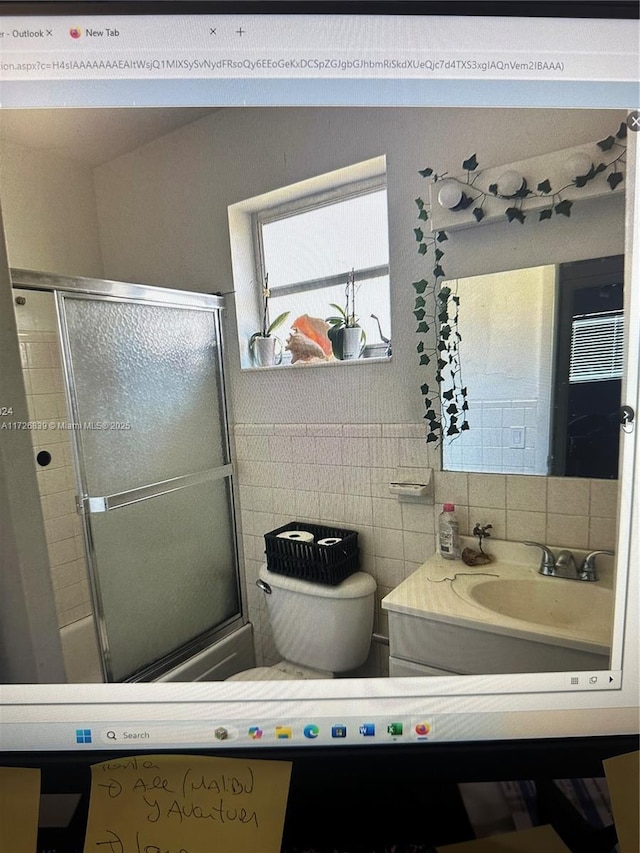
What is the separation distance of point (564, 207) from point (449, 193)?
0.11 meters

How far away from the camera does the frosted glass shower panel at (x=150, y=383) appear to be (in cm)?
42

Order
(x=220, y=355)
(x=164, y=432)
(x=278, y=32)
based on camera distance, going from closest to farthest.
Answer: (x=278, y=32) < (x=220, y=355) < (x=164, y=432)

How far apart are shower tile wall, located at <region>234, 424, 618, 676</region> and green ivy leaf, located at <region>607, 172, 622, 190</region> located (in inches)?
9.7

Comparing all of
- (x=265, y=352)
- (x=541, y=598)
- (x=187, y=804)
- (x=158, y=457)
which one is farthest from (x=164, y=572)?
(x=541, y=598)

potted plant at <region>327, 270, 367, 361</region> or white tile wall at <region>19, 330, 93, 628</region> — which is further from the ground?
potted plant at <region>327, 270, 367, 361</region>

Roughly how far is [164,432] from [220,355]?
0.57 ft

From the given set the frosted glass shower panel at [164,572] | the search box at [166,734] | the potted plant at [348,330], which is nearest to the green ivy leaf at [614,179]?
the potted plant at [348,330]

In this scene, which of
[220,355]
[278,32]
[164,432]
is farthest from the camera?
[164,432]

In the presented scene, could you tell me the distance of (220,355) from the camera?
39 cm

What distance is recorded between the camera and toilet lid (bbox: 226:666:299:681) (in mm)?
342

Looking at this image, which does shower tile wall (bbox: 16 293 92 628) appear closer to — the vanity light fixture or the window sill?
the window sill

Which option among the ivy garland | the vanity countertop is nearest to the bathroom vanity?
the vanity countertop

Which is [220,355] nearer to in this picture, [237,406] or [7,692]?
[237,406]

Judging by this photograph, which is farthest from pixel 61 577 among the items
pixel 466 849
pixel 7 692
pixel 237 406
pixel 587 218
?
pixel 587 218
